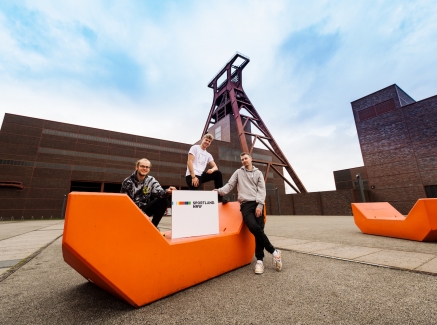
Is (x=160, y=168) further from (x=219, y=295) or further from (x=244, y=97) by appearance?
(x=219, y=295)

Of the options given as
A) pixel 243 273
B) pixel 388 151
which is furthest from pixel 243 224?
pixel 388 151

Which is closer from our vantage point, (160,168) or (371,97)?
(371,97)

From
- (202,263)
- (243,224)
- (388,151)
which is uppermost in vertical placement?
(388,151)

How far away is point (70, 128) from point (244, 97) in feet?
81.1

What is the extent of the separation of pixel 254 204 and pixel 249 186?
0.88 ft

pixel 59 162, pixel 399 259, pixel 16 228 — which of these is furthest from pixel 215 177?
pixel 59 162

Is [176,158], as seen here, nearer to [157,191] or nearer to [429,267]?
[157,191]

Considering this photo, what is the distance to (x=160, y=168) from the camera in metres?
31.2

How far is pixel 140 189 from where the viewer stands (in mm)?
2738

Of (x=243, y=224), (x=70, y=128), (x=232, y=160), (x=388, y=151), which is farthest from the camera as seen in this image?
(x=232, y=160)

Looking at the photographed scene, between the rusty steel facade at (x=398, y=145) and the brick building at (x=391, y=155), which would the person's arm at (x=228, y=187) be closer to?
the brick building at (x=391, y=155)

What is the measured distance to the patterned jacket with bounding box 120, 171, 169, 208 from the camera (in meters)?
2.72

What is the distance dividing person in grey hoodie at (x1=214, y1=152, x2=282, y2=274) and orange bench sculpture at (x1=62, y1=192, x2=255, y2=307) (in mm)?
649

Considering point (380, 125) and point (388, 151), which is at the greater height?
point (380, 125)
